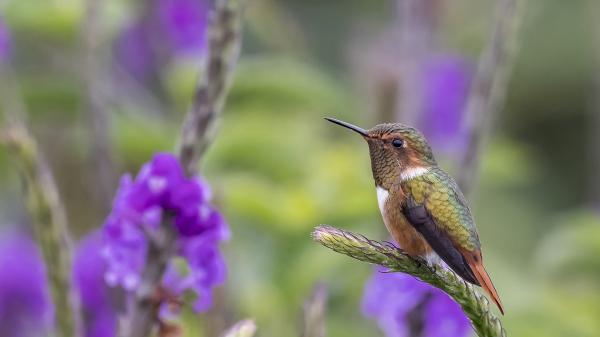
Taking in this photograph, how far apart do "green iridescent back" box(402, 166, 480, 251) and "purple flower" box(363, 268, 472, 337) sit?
0.43m

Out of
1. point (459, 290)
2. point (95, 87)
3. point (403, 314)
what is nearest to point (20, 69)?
point (95, 87)

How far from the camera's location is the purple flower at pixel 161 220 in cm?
164

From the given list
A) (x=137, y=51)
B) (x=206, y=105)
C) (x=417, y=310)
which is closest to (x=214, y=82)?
(x=206, y=105)

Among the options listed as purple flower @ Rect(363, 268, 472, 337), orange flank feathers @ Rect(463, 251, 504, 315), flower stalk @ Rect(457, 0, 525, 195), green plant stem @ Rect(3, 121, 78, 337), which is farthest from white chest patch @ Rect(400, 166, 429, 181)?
green plant stem @ Rect(3, 121, 78, 337)

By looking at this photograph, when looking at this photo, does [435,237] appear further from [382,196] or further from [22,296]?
[22,296]

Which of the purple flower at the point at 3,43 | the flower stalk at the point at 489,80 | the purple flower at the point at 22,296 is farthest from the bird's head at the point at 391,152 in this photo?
the purple flower at the point at 3,43

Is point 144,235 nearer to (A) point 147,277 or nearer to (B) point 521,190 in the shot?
(A) point 147,277

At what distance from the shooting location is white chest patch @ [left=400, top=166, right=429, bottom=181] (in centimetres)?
174

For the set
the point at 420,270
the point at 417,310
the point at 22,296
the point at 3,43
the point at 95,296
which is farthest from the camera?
the point at 3,43

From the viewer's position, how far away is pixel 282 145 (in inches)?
136

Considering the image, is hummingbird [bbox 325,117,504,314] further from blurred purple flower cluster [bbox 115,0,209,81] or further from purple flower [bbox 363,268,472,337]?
blurred purple flower cluster [bbox 115,0,209,81]

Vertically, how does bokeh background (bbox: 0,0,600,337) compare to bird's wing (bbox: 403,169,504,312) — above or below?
above

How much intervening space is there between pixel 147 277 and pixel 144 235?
0.22ft

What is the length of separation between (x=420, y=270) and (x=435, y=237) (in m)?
0.17
